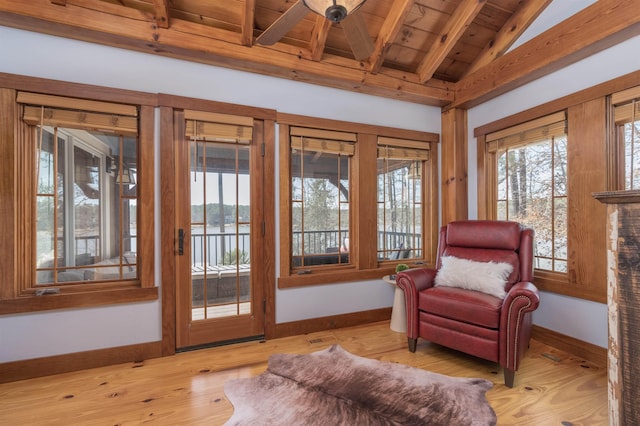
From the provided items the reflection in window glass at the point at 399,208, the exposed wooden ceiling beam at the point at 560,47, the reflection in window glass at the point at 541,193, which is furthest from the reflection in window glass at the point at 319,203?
the reflection in window glass at the point at 541,193

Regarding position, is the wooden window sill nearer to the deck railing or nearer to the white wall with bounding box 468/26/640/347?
the deck railing

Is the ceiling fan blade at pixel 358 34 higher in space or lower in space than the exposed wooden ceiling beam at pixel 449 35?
lower

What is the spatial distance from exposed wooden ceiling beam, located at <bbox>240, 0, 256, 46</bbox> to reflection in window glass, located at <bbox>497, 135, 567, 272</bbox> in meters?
2.88

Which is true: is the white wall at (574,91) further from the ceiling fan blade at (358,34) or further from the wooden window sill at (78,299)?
the wooden window sill at (78,299)

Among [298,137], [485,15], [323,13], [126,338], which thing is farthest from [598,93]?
[126,338]

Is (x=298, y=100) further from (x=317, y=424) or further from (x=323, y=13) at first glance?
(x=317, y=424)

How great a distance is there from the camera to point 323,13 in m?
1.68

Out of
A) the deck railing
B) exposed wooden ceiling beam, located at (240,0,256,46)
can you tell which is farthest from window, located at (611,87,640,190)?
exposed wooden ceiling beam, located at (240,0,256,46)

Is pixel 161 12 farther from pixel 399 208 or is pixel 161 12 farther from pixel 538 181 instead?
pixel 538 181

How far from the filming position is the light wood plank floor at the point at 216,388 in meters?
1.77

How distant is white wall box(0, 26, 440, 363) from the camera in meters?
2.20

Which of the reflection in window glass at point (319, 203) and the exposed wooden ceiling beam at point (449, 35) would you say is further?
the reflection in window glass at point (319, 203)

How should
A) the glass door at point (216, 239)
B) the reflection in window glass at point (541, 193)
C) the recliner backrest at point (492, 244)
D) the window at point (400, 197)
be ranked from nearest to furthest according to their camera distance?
1. the recliner backrest at point (492, 244)
2. the glass door at point (216, 239)
3. the reflection in window glass at point (541, 193)
4. the window at point (400, 197)

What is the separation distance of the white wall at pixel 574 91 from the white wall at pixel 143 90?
57.4 inches
